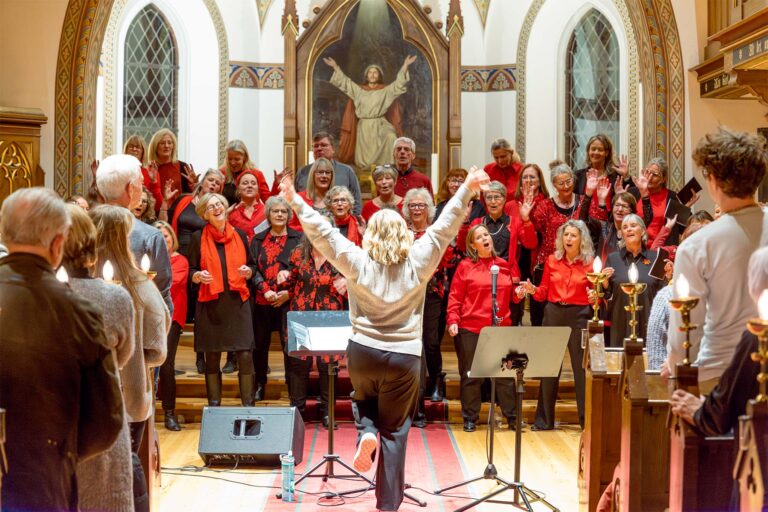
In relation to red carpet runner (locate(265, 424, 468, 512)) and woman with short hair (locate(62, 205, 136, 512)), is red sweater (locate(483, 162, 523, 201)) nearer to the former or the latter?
red carpet runner (locate(265, 424, 468, 512))

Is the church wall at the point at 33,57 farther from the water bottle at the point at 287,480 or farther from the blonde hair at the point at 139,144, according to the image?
the water bottle at the point at 287,480

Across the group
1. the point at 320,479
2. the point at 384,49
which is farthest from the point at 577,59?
the point at 320,479

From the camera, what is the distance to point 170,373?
691 centimetres

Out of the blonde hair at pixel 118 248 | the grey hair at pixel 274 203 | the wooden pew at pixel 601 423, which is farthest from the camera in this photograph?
the grey hair at pixel 274 203

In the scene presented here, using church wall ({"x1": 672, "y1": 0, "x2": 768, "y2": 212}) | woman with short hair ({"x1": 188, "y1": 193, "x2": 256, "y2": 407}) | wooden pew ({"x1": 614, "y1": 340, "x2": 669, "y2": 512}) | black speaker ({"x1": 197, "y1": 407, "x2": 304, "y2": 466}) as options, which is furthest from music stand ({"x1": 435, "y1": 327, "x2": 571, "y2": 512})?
church wall ({"x1": 672, "y1": 0, "x2": 768, "y2": 212})

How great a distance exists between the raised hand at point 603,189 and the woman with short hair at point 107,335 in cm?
527

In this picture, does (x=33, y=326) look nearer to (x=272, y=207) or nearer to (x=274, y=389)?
(x=272, y=207)

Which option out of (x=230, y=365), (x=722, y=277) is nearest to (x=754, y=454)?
(x=722, y=277)

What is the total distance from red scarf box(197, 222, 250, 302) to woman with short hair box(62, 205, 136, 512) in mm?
3878

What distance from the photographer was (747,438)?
2389 mm

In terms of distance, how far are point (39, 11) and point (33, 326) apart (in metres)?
6.63

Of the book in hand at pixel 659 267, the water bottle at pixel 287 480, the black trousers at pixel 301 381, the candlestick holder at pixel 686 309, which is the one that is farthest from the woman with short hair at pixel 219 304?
the candlestick holder at pixel 686 309

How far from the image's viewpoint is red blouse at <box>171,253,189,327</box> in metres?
7.05

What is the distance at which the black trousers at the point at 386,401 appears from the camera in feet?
15.1
